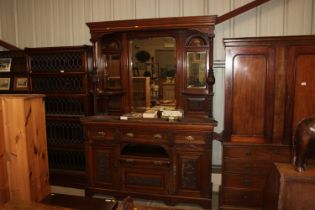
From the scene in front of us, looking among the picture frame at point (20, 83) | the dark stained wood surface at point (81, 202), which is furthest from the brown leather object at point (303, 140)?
the picture frame at point (20, 83)

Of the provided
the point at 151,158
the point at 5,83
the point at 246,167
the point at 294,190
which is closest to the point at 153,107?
the point at 151,158

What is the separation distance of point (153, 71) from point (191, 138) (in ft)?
3.48

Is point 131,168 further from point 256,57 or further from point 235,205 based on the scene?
point 256,57

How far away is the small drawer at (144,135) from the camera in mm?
2752

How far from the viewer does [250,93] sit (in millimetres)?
2539

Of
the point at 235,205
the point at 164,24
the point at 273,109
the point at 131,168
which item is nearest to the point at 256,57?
the point at 273,109

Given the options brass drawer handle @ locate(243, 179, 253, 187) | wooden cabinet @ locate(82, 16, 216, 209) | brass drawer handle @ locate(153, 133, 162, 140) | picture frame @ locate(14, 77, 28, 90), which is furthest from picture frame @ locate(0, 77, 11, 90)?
brass drawer handle @ locate(243, 179, 253, 187)

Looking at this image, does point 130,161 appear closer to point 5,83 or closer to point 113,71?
point 113,71

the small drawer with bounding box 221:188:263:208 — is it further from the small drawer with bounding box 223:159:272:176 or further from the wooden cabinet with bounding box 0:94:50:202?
the wooden cabinet with bounding box 0:94:50:202

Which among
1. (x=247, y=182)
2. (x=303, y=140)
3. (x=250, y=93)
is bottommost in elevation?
(x=247, y=182)

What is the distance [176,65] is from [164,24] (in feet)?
1.76

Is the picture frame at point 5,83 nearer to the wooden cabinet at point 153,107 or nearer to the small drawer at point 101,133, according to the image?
the wooden cabinet at point 153,107

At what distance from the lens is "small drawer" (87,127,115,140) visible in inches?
114

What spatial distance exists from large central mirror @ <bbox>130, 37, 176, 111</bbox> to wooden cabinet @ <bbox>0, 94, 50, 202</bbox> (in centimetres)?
131
